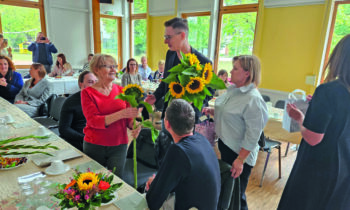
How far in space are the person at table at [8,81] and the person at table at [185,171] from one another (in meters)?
3.60

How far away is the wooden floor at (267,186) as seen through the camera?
241 cm

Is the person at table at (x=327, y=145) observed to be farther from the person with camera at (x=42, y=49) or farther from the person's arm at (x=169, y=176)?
the person with camera at (x=42, y=49)

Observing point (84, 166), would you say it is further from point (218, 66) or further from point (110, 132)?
point (218, 66)

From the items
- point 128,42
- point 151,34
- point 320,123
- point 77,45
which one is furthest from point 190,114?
point 128,42

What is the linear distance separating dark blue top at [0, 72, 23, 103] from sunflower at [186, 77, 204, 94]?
3.66 meters

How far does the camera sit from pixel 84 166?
1439 millimetres

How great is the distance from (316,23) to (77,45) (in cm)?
726

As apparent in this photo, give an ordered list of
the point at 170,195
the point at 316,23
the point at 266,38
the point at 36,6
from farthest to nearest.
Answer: the point at 36,6, the point at 266,38, the point at 316,23, the point at 170,195

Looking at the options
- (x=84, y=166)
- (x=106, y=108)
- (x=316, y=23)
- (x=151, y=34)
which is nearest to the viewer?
(x=84, y=166)

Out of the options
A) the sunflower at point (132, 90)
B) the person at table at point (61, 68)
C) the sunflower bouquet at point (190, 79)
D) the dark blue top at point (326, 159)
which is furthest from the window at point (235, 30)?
the sunflower at point (132, 90)

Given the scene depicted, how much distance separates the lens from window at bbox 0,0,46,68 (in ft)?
22.0

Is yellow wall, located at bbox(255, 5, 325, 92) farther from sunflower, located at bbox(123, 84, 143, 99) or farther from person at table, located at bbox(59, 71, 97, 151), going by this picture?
sunflower, located at bbox(123, 84, 143, 99)

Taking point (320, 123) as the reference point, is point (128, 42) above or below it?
above

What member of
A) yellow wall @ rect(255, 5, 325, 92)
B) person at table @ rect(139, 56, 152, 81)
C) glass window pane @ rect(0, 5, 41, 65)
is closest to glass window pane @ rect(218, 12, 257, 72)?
yellow wall @ rect(255, 5, 325, 92)
